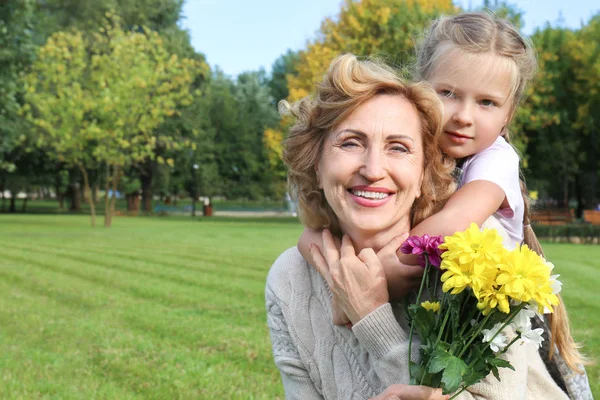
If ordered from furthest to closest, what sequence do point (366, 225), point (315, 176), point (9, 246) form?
point (9, 246)
point (315, 176)
point (366, 225)

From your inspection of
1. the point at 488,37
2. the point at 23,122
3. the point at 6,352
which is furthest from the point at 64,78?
the point at 488,37

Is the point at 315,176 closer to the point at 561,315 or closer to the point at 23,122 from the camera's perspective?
the point at 561,315

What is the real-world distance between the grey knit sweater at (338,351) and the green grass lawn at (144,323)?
323 cm

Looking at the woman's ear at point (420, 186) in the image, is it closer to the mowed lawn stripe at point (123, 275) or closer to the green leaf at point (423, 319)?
the green leaf at point (423, 319)

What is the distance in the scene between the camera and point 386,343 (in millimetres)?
2359

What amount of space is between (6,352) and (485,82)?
6.14m

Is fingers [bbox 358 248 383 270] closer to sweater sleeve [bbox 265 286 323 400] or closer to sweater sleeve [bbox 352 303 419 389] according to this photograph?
sweater sleeve [bbox 352 303 419 389]

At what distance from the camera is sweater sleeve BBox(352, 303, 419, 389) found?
233 cm

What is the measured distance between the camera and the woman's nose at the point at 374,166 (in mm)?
2541

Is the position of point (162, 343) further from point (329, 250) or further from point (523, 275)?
point (523, 275)

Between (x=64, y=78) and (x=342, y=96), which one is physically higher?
(x=64, y=78)

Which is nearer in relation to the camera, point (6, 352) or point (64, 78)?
point (6, 352)

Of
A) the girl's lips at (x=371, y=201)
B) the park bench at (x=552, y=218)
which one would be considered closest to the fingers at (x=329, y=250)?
the girl's lips at (x=371, y=201)

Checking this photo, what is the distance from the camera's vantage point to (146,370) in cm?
679
